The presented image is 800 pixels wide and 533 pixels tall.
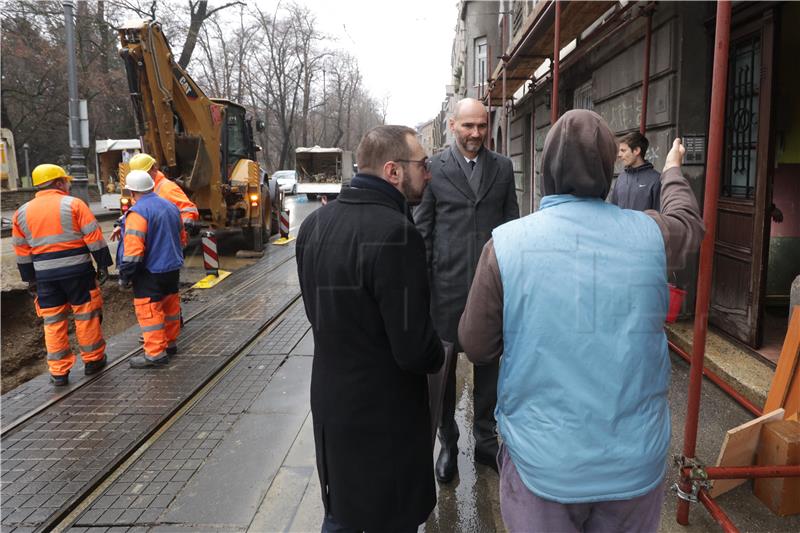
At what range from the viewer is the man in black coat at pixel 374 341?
186cm

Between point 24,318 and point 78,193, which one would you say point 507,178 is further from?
point 78,193

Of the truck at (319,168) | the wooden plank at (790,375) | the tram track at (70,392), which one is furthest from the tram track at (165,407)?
the truck at (319,168)

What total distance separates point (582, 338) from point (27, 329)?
8.98 meters

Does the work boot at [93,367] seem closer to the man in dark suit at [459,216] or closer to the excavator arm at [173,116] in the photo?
the man in dark suit at [459,216]

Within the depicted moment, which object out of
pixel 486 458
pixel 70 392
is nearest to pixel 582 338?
pixel 486 458

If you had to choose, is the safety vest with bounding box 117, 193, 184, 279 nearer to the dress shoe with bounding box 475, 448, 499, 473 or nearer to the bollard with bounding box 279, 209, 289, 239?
the dress shoe with bounding box 475, 448, 499, 473

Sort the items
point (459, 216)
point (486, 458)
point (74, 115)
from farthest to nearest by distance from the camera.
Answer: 1. point (74, 115)
2. point (486, 458)
3. point (459, 216)

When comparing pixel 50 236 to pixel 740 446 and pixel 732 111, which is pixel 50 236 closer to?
pixel 740 446

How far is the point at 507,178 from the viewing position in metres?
3.28

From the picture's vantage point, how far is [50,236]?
4965 mm

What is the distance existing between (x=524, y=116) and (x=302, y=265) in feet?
42.1

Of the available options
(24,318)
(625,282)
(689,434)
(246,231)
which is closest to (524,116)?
(246,231)

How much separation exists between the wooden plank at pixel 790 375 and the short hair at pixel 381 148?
2325mm

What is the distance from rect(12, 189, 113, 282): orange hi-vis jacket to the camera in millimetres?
4949
